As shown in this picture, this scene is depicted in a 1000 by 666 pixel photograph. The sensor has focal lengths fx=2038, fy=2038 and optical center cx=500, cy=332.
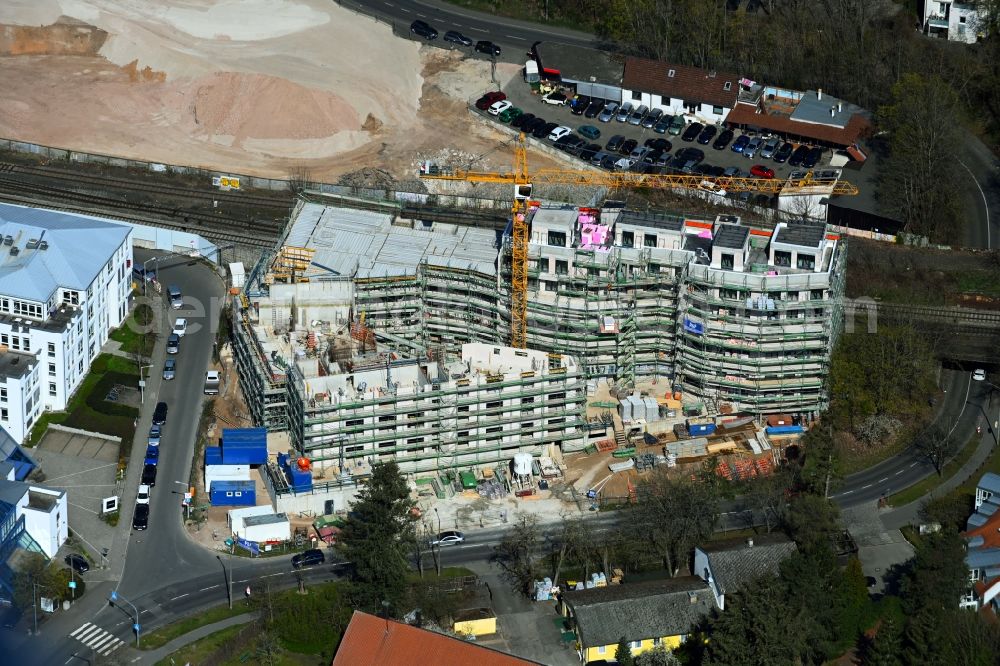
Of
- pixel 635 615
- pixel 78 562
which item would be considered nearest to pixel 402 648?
pixel 635 615

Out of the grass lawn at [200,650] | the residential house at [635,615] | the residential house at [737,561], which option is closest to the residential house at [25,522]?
the grass lawn at [200,650]

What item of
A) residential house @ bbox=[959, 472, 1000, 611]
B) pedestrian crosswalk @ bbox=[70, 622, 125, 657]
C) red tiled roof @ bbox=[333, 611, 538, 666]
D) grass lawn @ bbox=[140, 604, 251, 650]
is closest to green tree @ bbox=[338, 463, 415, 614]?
red tiled roof @ bbox=[333, 611, 538, 666]

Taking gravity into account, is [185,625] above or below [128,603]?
below

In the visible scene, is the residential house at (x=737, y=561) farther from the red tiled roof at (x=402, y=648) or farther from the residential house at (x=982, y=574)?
the red tiled roof at (x=402, y=648)

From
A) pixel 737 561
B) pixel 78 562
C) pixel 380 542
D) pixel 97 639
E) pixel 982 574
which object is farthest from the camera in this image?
pixel 78 562

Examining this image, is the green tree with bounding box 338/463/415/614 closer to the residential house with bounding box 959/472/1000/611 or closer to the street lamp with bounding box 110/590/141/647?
the street lamp with bounding box 110/590/141/647

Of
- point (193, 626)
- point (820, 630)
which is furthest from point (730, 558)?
point (193, 626)

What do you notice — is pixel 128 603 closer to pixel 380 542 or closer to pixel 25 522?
pixel 25 522
